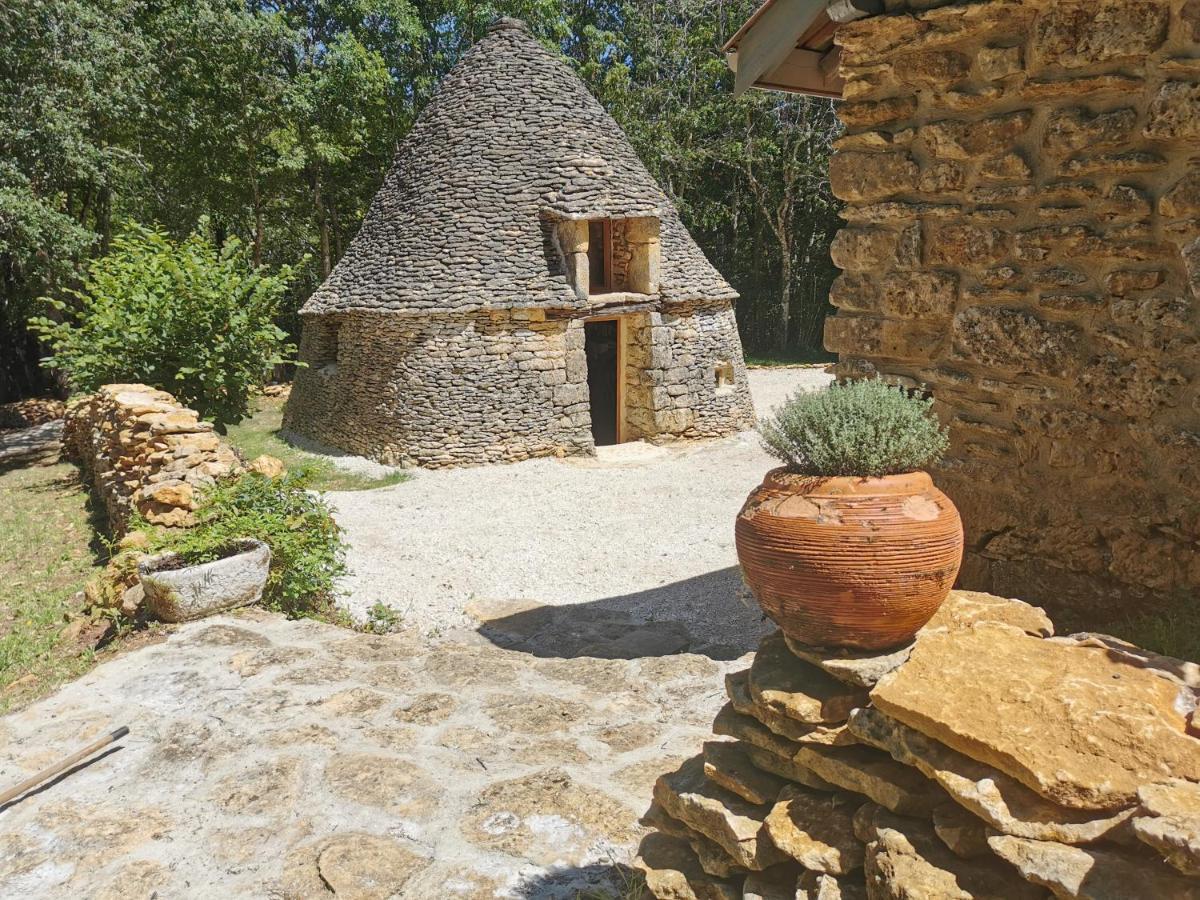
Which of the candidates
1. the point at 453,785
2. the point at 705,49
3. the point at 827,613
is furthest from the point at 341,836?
the point at 705,49

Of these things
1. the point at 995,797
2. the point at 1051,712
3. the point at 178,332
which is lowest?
the point at 995,797

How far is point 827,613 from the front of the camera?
216 centimetres

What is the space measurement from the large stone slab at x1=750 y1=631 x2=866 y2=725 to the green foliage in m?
3.94

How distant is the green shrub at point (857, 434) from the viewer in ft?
7.55

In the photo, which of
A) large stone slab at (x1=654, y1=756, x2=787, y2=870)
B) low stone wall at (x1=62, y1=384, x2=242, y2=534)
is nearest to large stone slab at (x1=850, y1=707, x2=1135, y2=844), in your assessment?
large stone slab at (x1=654, y1=756, x2=787, y2=870)

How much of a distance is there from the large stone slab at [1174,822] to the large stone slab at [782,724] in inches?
25.5

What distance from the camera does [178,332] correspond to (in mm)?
10094

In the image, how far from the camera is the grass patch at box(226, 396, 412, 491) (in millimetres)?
11547

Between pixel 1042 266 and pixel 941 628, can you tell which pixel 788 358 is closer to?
pixel 1042 266

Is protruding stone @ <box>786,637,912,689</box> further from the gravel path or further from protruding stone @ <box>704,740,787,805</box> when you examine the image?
the gravel path

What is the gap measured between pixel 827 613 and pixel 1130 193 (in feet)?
6.89

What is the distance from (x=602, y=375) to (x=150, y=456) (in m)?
8.42

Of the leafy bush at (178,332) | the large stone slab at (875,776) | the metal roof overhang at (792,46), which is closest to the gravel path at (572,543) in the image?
the metal roof overhang at (792,46)

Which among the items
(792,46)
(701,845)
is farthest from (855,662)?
(792,46)
